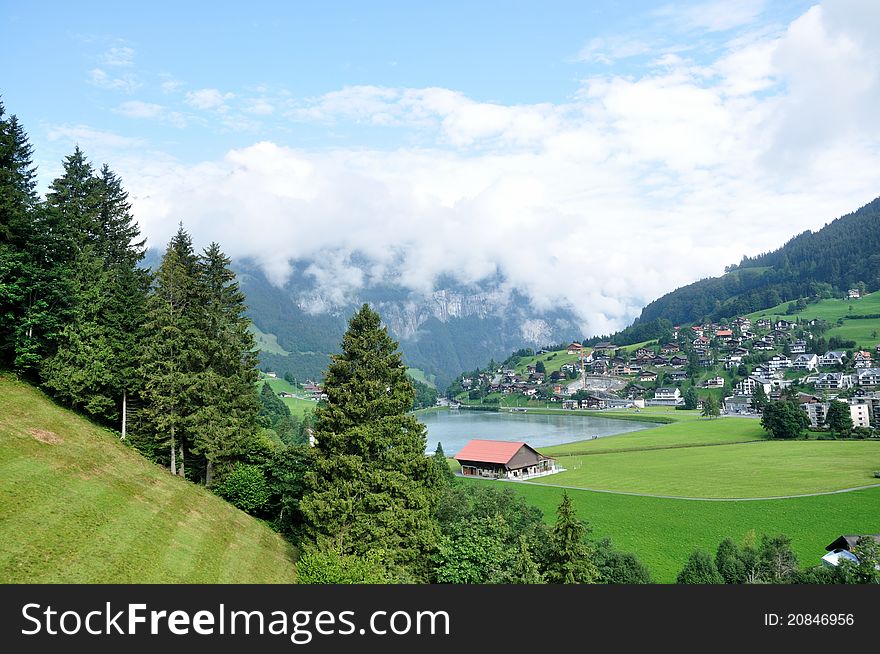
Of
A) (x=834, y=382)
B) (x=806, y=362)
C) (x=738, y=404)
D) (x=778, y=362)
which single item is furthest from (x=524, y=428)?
(x=778, y=362)

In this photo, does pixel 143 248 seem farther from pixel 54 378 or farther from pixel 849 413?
pixel 849 413

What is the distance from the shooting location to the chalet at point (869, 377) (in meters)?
126

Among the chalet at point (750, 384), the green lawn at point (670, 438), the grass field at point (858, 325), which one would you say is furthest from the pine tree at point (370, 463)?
the grass field at point (858, 325)

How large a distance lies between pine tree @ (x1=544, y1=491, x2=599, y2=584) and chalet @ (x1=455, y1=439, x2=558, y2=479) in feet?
Answer: 159

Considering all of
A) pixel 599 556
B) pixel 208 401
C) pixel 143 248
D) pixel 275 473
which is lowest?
pixel 599 556

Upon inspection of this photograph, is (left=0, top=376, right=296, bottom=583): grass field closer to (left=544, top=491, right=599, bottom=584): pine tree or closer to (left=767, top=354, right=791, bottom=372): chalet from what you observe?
(left=544, top=491, right=599, bottom=584): pine tree

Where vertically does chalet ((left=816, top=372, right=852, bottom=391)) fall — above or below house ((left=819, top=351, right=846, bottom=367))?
below

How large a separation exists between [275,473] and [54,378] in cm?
1190

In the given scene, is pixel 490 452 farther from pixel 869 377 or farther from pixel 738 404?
pixel 869 377

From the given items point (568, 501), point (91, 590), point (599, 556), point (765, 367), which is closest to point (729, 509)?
point (599, 556)

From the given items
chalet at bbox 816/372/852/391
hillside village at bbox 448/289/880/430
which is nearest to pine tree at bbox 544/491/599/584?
hillside village at bbox 448/289/880/430

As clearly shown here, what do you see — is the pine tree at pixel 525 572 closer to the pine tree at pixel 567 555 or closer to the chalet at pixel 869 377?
the pine tree at pixel 567 555

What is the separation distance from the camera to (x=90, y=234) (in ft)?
117

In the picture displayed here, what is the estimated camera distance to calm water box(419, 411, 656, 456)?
10938 centimetres
